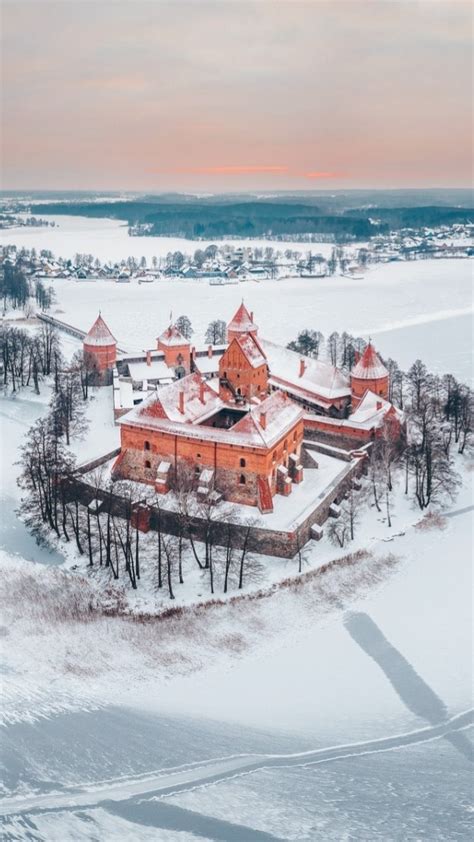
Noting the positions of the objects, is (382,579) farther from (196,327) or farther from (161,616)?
(196,327)

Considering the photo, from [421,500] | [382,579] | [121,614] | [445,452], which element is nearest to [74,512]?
[121,614]

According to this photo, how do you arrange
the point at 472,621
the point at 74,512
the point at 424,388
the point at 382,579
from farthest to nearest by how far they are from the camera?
the point at 424,388 → the point at 74,512 → the point at 382,579 → the point at 472,621

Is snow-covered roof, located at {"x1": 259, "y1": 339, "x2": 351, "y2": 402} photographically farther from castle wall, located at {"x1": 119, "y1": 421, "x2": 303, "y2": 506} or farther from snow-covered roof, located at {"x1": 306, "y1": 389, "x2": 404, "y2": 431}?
castle wall, located at {"x1": 119, "y1": 421, "x2": 303, "y2": 506}

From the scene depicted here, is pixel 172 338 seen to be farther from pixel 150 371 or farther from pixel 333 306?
pixel 333 306

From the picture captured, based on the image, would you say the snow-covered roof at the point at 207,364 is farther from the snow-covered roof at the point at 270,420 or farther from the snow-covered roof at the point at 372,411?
the snow-covered roof at the point at 270,420

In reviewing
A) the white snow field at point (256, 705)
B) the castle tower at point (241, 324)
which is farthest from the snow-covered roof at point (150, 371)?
the white snow field at point (256, 705)

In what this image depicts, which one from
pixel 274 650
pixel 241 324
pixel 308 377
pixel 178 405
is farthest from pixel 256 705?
pixel 241 324
